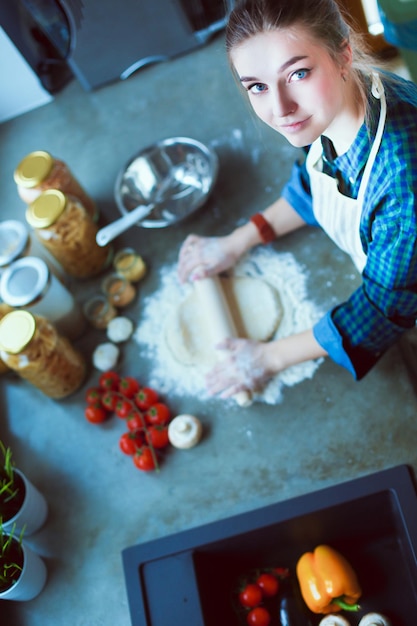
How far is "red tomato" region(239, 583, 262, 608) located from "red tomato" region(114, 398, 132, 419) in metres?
0.36

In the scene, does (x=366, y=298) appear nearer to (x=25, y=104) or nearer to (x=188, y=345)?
(x=188, y=345)

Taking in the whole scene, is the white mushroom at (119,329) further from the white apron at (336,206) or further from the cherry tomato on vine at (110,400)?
the white apron at (336,206)

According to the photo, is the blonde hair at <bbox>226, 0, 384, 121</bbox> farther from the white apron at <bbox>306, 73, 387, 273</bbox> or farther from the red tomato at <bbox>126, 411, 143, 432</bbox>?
the red tomato at <bbox>126, 411, 143, 432</bbox>

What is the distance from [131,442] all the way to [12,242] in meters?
0.50

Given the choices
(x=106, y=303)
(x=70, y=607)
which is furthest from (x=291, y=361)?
(x=70, y=607)

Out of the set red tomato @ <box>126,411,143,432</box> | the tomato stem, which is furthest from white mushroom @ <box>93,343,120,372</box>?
Answer: the tomato stem

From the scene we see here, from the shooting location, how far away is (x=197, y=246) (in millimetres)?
1255

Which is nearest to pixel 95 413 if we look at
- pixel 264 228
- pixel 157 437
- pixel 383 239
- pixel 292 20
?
pixel 157 437

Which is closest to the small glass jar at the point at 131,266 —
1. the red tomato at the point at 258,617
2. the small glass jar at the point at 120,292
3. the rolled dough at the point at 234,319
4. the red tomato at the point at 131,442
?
the small glass jar at the point at 120,292

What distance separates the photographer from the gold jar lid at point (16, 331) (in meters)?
1.05

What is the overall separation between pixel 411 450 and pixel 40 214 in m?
0.78

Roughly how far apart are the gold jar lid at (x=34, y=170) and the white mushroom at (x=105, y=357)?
36 centimetres

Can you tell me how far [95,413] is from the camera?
116 cm

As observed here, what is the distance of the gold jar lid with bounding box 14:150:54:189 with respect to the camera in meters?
1.28
